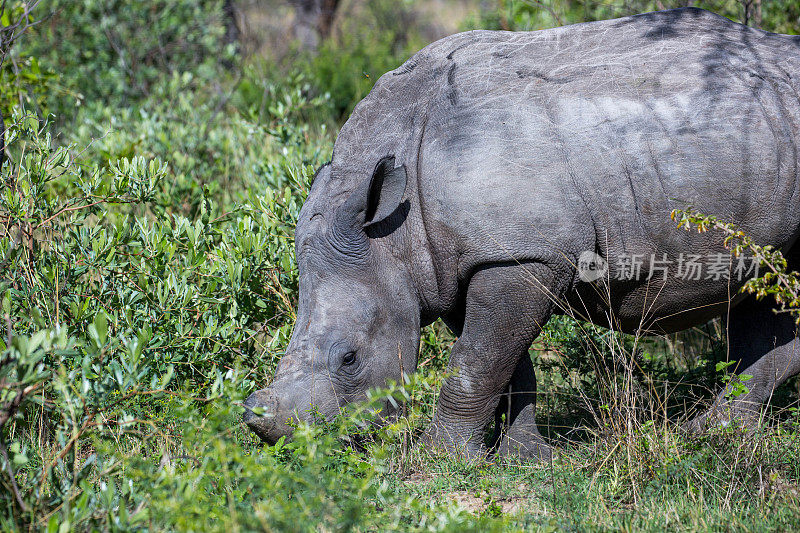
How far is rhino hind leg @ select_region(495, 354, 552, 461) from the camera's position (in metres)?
4.33

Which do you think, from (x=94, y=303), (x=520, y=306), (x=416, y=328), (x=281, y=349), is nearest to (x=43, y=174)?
(x=94, y=303)

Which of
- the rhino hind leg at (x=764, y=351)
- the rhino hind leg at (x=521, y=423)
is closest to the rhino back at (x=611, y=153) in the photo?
the rhino hind leg at (x=764, y=351)

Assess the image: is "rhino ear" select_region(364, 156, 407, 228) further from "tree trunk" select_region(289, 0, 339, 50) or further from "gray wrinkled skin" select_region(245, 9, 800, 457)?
"tree trunk" select_region(289, 0, 339, 50)

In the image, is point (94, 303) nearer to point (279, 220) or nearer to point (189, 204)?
point (279, 220)

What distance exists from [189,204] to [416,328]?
10.9ft

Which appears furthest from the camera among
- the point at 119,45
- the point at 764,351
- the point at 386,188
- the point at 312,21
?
the point at 312,21

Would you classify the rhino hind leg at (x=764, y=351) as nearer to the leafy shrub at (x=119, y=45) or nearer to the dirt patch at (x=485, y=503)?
the dirt patch at (x=485, y=503)

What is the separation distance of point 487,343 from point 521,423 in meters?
0.78

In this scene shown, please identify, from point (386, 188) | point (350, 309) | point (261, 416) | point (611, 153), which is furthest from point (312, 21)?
point (261, 416)

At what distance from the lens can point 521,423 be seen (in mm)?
4461

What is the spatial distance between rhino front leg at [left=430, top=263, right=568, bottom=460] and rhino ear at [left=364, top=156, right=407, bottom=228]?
0.52 m

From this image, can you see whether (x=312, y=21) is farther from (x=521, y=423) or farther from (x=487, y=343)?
(x=487, y=343)

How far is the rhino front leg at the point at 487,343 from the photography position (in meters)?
3.81

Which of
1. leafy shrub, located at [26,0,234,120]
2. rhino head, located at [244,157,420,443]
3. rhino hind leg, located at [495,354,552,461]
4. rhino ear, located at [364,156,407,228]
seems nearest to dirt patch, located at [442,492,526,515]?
rhino hind leg, located at [495,354,552,461]
